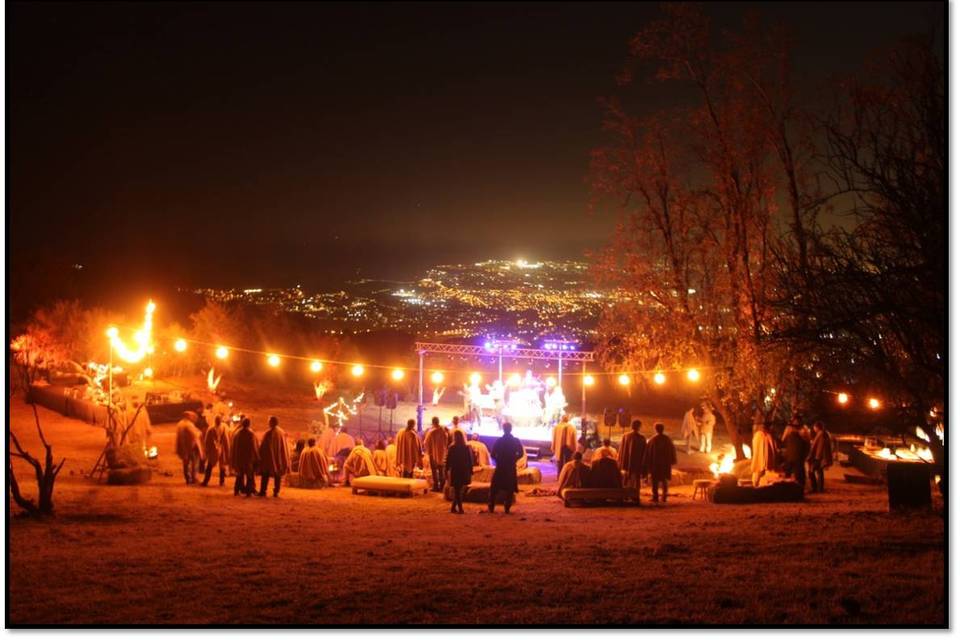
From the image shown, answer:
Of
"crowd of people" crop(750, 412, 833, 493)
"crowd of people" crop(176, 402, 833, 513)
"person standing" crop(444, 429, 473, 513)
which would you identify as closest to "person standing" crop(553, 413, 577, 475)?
"crowd of people" crop(176, 402, 833, 513)

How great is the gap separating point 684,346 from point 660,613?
46.9ft

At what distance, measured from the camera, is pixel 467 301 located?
42.2m

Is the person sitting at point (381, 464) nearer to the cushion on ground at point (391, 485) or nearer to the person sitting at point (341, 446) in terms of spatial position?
the person sitting at point (341, 446)

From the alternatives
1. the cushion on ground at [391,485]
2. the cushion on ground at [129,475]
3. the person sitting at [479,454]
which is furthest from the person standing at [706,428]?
the cushion on ground at [129,475]

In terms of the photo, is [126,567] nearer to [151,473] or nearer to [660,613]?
[660,613]

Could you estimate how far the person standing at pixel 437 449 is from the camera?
16.1 m

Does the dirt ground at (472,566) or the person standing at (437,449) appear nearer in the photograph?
the dirt ground at (472,566)

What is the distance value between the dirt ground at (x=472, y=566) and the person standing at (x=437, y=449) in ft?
11.7

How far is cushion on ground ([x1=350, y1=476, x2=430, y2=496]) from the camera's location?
1493 cm

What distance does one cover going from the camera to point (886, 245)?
812cm

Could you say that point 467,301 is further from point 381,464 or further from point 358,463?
point 358,463

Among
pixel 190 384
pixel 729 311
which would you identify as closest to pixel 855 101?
pixel 729 311

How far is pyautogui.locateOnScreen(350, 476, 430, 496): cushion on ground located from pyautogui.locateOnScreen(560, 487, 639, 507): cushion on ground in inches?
109

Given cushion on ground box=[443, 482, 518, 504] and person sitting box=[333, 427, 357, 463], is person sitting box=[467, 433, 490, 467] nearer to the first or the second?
person sitting box=[333, 427, 357, 463]
